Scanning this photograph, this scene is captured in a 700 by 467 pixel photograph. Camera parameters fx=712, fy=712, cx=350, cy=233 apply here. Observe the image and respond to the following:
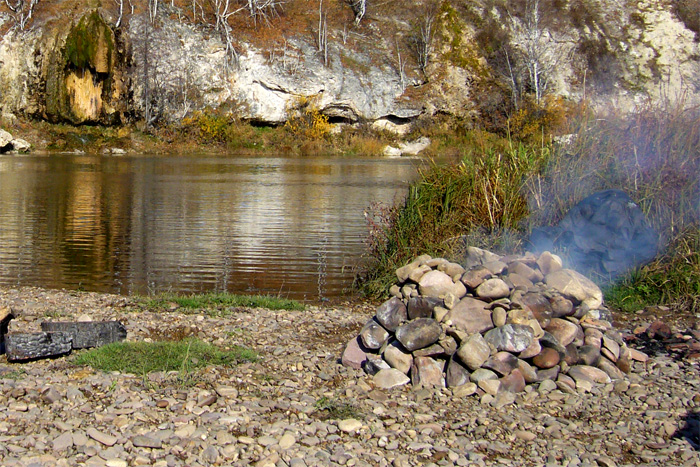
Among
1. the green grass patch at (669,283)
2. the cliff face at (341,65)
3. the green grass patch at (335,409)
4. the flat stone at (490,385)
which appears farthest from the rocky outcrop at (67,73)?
the flat stone at (490,385)

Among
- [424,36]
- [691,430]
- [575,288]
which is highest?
[424,36]

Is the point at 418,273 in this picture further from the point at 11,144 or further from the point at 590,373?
the point at 11,144

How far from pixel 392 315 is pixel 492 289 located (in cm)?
102

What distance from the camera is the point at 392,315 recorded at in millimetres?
6938

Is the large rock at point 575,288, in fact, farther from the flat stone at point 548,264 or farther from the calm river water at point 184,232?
the calm river water at point 184,232

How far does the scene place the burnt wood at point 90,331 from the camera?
22.6 feet

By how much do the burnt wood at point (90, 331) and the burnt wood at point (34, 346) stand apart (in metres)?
0.21

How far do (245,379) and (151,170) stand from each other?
29.5m

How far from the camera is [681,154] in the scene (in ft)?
→ 31.8

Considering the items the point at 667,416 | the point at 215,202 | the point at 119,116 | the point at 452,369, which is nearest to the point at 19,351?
the point at 452,369

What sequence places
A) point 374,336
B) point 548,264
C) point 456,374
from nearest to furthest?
1. point 456,374
2. point 374,336
3. point 548,264

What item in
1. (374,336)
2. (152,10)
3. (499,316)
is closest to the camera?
(499,316)

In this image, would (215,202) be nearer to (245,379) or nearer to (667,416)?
(245,379)

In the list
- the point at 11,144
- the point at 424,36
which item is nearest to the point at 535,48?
the point at 424,36
